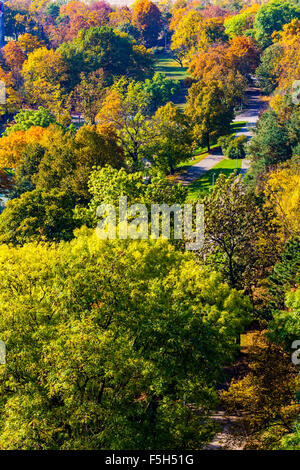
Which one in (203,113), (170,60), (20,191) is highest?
(170,60)

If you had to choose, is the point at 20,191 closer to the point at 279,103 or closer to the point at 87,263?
the point at 87,263

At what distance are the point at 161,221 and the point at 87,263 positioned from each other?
13202 millimetres

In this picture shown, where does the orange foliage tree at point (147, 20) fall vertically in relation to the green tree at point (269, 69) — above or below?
above

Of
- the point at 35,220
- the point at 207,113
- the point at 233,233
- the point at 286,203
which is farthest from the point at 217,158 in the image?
the point at 233,233

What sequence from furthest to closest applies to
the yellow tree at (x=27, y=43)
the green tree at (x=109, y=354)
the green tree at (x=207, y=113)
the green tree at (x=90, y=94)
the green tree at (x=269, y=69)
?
the yellow tree at (x=27, y=43) → the green tree at (x=269, y=69) → the green tree at (x=90, y=94) → the green tree at (x=207, y=113) → the green tree at (x=109, y=354)

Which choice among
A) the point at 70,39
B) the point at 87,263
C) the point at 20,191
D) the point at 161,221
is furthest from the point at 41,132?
the point at 70,39

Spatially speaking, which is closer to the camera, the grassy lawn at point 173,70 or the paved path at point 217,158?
the paved path at point 217,158

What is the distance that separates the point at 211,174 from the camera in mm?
67500

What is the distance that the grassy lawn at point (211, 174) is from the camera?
6328 centimetres

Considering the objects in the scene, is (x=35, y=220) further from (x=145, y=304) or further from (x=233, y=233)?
(x=145, y=304)

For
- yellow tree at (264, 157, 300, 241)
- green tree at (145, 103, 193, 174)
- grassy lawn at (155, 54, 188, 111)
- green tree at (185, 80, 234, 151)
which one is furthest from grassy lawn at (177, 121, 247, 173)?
yellow tree at (264, 157, 300, 241)

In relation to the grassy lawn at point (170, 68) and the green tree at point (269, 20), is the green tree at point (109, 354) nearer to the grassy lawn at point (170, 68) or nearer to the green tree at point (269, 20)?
the green tree at point (269, 20)

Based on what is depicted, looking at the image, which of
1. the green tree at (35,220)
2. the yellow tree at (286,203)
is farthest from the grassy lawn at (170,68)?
the green tree at (35,220)
